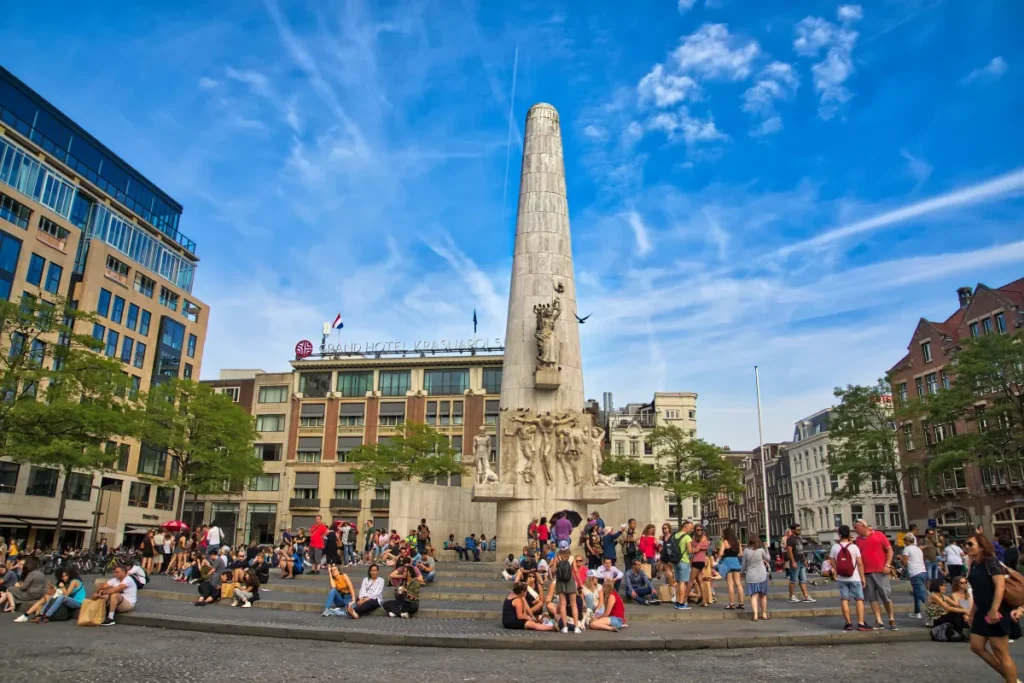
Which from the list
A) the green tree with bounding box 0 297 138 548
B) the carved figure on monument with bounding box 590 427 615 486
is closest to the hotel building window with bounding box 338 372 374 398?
the green tree with bounding box 0 297 138 548

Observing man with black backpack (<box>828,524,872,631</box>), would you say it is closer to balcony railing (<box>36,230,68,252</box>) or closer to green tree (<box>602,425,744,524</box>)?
green tree (<box>602,425,744,524</box>)

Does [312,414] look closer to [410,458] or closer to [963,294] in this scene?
[410,458]

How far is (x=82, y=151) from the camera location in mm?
57688

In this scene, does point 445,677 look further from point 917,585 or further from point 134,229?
point 134,229

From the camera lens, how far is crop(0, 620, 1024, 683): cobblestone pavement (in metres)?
8.86

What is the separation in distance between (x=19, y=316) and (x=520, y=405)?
74.4 feet

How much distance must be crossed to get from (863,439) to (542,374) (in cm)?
2677

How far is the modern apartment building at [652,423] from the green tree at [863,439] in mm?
33928

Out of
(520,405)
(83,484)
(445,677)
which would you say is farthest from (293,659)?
(83,484)

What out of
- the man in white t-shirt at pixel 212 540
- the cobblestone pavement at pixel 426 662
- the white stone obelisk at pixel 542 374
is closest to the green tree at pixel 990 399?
the white stone obelisk at pixel 542 374

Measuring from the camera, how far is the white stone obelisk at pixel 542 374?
2291cm

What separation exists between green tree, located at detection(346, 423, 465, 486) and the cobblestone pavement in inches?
1540

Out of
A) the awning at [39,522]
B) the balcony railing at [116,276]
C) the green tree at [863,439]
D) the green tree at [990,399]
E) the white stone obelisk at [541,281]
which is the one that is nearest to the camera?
the white stone obelisk at [541,281]

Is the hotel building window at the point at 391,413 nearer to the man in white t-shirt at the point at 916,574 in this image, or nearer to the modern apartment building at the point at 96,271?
the modern apartment building at the point at 96,271
